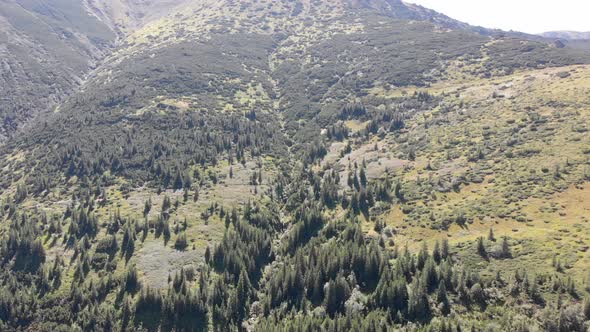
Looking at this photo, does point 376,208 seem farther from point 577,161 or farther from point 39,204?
point 39,204

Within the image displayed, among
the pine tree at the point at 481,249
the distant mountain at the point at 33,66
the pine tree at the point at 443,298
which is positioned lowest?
the pine tree at the point at 443,298

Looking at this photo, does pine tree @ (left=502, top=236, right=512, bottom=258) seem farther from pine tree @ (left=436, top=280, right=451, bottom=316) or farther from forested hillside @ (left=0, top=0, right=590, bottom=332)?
pine tree @ (left=436, top=280, right=451, bottom=316)

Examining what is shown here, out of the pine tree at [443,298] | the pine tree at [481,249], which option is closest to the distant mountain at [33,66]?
the pine tree at [443,298]

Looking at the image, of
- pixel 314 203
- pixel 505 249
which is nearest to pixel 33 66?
pixel 314 203

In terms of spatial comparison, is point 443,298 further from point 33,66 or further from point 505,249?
point 33,66

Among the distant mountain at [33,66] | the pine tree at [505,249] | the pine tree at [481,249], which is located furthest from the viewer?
the distant mountain at [33,66]

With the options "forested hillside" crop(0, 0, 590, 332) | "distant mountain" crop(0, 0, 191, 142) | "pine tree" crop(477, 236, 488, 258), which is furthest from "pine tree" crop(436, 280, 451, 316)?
"distant mountain" crop(0, 0, 191, 142)

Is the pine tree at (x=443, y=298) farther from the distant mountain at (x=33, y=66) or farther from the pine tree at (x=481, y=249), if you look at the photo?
the distant mountain at (x=33, y=66)

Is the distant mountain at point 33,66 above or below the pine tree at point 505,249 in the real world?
above
